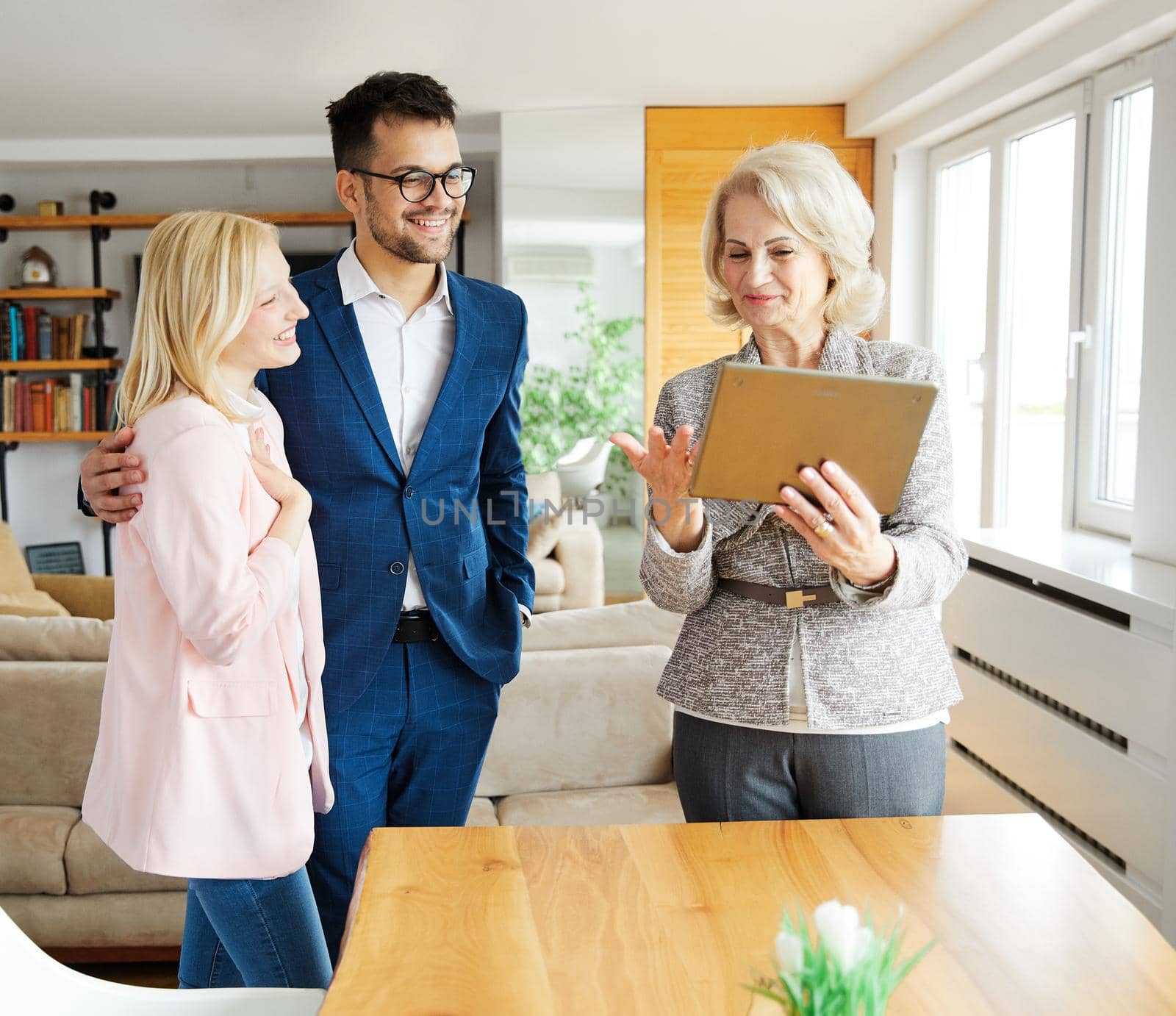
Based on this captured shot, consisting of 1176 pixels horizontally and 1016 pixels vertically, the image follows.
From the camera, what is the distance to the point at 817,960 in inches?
24.7

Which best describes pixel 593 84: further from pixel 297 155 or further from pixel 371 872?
pixel 371 872

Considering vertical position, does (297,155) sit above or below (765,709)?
above

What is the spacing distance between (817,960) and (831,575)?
0.73 metres

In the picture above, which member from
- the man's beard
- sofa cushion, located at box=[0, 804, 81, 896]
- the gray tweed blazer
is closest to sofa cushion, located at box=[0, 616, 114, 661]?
sofa cushion, located at box=[0, 804, 81, 896]

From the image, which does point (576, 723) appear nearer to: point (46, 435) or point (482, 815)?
point (482, 815)

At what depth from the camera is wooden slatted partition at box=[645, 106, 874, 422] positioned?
5406 mm

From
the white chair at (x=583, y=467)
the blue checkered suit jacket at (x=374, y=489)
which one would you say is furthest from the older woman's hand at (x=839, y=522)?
the white chair at (x=583, y=467)

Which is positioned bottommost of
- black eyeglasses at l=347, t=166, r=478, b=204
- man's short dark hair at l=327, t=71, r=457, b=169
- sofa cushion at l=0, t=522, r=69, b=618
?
sofa cushion at l=0, t=522, r=69, b=618

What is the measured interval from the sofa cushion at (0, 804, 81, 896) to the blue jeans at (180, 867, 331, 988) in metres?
1.28

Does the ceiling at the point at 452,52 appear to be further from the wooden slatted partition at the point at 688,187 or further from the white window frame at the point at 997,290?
the white window frame at the point at 997,290

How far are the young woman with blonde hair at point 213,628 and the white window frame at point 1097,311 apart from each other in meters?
2.77

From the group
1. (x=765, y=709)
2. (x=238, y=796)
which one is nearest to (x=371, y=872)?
(x=238, y=796)

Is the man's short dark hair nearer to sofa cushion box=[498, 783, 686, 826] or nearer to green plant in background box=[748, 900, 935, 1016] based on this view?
green plant in background box=[748, 900, 935, 1016]

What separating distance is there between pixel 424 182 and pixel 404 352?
251 mm
